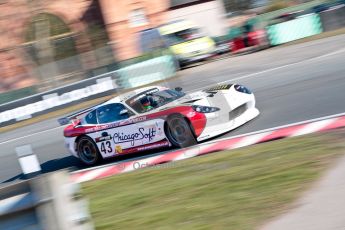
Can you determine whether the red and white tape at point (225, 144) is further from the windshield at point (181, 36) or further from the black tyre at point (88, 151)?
the windshield at point (181, 36)

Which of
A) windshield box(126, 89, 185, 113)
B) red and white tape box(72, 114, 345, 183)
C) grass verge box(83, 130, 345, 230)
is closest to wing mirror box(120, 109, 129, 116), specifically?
windshield box(126, 89, 185, 113)

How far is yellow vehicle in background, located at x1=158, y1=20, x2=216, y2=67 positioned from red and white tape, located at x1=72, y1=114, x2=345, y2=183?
1699 centimetres

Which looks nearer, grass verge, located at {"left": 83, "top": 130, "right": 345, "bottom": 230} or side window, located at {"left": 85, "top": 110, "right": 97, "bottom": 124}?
grass verge, located at {"left": 83, "top": 130, "right": 345, "bottom": 230}

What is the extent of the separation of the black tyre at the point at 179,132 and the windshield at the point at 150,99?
484 mm

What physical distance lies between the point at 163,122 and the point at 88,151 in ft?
6.31

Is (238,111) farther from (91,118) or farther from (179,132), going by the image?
(91,118)

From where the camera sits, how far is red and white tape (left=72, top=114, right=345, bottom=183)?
9039 mm

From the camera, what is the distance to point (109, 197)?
771 cm

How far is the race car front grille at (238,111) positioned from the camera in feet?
35.2

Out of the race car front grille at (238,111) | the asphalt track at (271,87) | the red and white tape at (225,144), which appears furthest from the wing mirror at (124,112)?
the race car front grille at (238,111)

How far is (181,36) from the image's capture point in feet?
91.4

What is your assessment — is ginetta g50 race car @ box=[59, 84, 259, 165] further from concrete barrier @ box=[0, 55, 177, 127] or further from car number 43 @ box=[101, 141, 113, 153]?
concrete barrier @ box=[0, 55, 177, 127]

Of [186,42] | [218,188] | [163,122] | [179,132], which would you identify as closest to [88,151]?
[163,122]

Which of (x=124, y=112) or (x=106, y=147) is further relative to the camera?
(x=106, y=147)
